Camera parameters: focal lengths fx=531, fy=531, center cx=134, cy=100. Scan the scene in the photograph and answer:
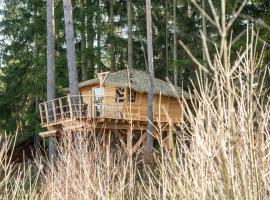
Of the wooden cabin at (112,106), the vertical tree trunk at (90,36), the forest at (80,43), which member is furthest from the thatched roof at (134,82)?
the forest at (80,43)

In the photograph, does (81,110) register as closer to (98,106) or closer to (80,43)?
(98,106)

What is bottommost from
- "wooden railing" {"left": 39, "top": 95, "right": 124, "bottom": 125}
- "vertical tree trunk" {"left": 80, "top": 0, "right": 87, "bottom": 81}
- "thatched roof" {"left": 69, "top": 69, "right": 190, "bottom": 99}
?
"wooden railing" {"left": 39, "top": 95, "right": 124, "bottom": 125}

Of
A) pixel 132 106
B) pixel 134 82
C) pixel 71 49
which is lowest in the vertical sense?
pixel 132 106

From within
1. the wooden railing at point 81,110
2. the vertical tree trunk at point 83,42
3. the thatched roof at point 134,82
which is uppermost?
the vertical tree trunk at point 83,42

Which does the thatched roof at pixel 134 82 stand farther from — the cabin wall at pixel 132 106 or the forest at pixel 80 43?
the forest at pixel 80 43

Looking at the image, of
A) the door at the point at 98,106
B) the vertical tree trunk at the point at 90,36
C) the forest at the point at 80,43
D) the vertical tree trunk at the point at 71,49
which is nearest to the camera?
the vertical tree trunk at the point at 71,49

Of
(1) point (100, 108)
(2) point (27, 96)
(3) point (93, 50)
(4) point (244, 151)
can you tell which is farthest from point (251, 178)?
(2) point (27, 96)

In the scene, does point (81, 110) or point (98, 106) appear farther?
point (98, 106)

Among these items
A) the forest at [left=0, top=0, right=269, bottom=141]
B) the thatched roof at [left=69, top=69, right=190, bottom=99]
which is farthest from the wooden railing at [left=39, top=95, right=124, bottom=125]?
the forest at [left=0, top=0, right=269, bottom=141]

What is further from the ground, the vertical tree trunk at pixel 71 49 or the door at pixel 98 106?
the vertical tree trunk at pixel 71 49

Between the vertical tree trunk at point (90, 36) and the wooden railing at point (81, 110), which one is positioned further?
the vertical tree trunk at point (90, 36)

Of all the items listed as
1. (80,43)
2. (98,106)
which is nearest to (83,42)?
(80,43)

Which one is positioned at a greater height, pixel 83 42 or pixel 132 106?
pixel 83 42

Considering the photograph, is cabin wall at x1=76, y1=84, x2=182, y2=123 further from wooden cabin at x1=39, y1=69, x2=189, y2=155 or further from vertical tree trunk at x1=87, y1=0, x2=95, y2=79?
vertical tree trunk at x1=87, y1=0, x2=95, y2=79
